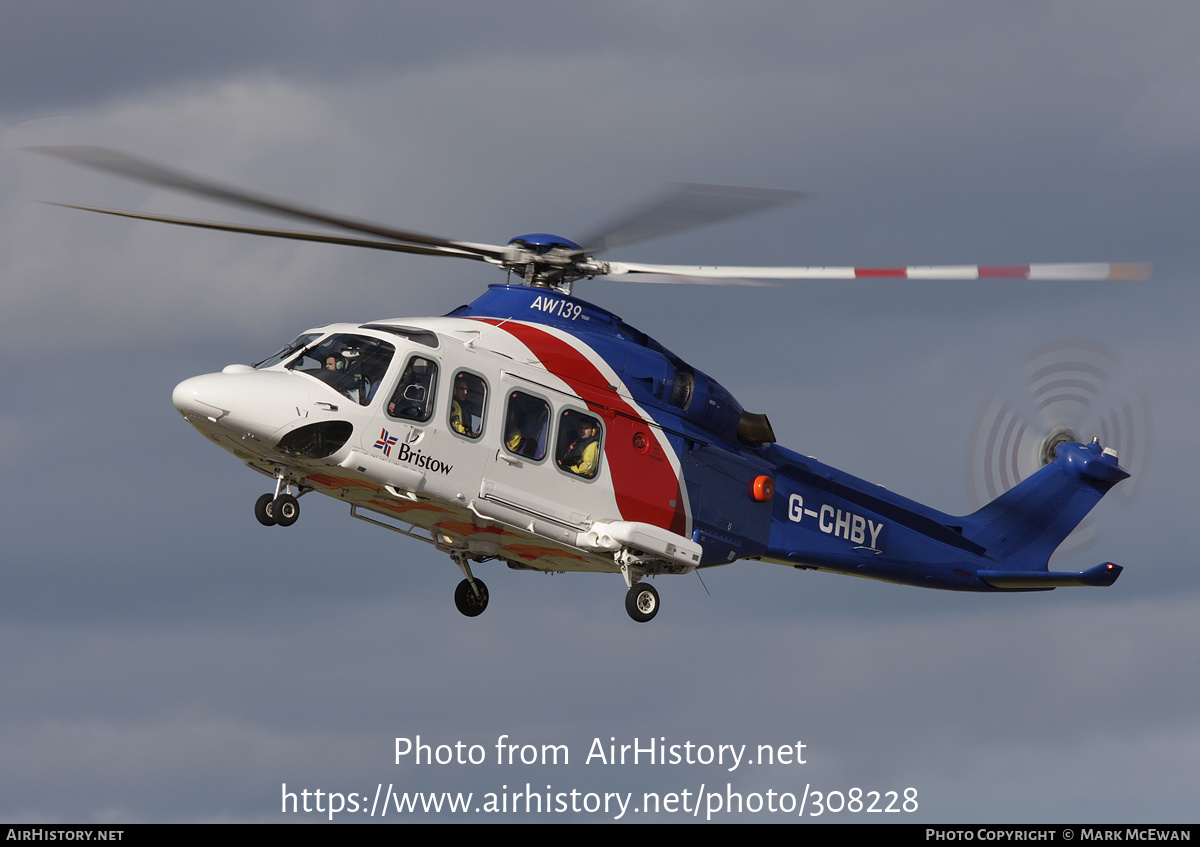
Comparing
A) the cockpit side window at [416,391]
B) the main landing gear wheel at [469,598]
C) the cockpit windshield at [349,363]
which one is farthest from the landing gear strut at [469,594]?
the cockpit windshield at [349,363]

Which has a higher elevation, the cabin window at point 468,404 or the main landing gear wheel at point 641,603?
the cabin window at point 468,404

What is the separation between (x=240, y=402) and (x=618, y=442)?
6.26 m

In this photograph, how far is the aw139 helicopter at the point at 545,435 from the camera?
847 inches

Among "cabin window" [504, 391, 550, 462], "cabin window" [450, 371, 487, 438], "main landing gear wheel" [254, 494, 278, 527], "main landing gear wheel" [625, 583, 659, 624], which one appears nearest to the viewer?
"main landing gear wheel" [254, 494, 278, 527]

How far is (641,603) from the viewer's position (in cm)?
2427

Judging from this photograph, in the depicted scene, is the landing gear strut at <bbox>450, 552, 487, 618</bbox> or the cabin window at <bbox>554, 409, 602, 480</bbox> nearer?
the cabin window at <bbox>554, 409, 602, 480</bbox>

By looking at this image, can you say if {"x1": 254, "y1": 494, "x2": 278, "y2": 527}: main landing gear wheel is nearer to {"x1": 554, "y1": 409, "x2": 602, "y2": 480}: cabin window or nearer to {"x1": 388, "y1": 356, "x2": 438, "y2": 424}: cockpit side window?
{"x1": 388, "y1": 356, "x2": 438, "y2": 424}: cockpit side window

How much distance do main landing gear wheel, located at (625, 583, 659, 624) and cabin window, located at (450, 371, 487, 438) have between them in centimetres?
398

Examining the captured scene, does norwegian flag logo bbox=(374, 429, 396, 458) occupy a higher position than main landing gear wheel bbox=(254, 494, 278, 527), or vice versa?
norwegian flag logo bbox=(374, 429, 396, 458)

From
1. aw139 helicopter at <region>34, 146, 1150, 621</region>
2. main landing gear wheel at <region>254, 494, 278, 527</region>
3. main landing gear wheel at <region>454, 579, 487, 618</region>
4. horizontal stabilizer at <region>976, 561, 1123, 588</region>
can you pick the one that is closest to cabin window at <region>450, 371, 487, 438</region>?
aw139 helicopter at <region>34, 146, 1150, 621</region>

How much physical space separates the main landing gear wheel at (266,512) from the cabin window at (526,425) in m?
3.64

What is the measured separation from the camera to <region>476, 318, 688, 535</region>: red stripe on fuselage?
2370 centimetres

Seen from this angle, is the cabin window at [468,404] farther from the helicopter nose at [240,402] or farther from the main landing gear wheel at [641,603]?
the main landing gear wheel at [641,603]

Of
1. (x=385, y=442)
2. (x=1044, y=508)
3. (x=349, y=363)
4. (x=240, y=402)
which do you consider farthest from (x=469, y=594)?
(x=1044, y=508)
